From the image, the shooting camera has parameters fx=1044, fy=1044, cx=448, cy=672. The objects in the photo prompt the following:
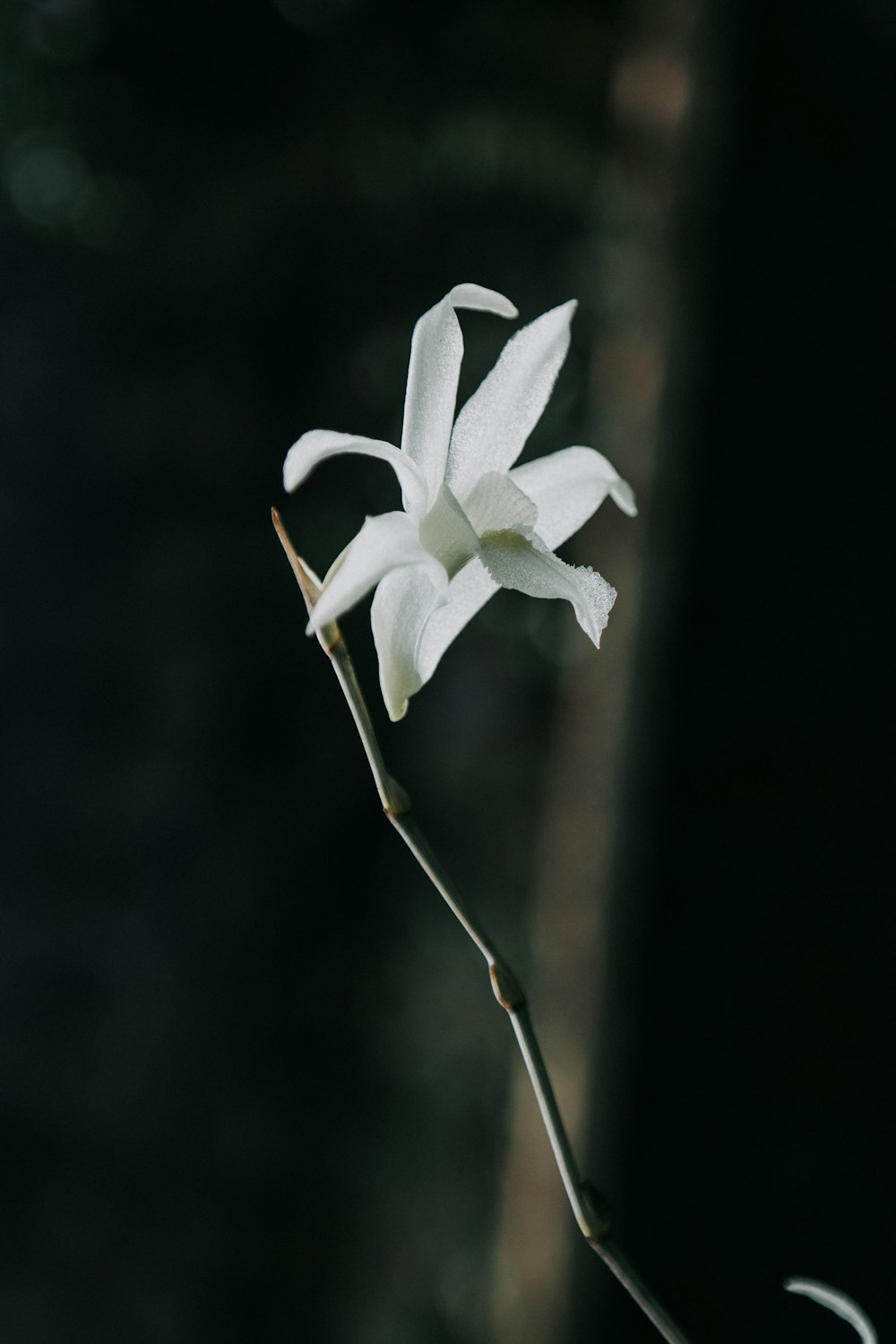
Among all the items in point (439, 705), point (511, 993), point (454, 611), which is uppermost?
point (454, 611)

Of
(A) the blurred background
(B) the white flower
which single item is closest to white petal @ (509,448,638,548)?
Result: (B) the white flower

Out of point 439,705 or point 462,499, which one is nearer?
point 462,499

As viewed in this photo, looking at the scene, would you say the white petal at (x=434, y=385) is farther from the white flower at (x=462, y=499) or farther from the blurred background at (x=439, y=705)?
the blurred background at (x=439, y=705)

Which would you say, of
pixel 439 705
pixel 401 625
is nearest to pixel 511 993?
pixel 401 625

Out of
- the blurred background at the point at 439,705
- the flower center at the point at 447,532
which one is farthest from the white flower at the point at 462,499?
the blurred background at the point at 439,705

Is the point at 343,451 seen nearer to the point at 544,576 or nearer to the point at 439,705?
the point at 544,576

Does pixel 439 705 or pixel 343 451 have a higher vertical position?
pixel 343 451
